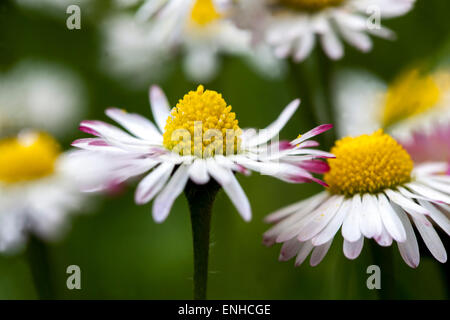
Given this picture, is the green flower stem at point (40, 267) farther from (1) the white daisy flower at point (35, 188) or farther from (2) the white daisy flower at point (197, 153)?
(2) the white daisy flower at point (197, 153)

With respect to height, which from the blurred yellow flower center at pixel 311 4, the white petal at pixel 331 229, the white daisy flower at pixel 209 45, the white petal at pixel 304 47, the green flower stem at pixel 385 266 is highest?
the white daisy flower at pixel 209 45

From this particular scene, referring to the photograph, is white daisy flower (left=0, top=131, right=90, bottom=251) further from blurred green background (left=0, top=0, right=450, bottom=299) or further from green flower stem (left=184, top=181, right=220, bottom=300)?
green flower stem (left=184, top=181, right=220, bottom=300)

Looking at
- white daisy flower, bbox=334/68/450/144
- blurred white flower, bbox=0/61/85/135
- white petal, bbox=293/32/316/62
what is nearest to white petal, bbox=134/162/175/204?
white petal, bbox=293/32/316/62

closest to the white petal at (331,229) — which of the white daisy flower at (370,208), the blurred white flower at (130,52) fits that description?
the white daisy flower at (370,208)

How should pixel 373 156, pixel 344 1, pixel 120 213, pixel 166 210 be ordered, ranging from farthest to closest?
pixel 120 213 → pixel 344 1 → pixel 373 156 → pixel 166 210

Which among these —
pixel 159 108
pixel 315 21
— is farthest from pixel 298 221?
pixel 315 21
